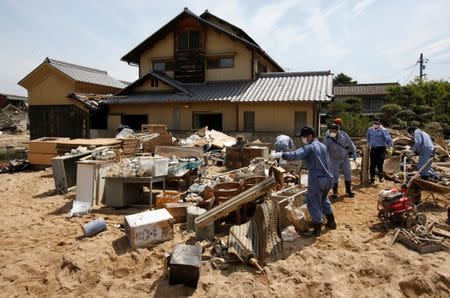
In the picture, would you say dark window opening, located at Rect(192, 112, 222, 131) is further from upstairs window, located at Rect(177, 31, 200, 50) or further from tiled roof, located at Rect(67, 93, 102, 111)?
tiled roof, located at Rect(67, 93, 102, 111)

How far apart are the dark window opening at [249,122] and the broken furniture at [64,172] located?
9490 mm

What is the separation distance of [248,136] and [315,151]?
10.5 meters

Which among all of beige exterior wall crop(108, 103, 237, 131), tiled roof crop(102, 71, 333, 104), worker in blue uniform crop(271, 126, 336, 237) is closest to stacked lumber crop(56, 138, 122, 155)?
tiled roof crop(102, 71, 333, 104)

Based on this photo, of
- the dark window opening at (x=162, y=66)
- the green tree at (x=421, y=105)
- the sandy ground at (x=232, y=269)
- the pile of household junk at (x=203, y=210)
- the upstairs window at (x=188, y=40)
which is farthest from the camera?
the green tree at (x=421, y=105)

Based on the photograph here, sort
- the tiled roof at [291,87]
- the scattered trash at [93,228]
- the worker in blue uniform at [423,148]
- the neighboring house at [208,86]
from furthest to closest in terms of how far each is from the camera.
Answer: the neighboring house at [208,86]
the tiled roof at [291,87]
the worker in blue uniform at [423,148]
the scattered trash at [93,228]

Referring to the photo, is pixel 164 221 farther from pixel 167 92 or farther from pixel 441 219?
pixel 167 92

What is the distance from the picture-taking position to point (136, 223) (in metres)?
5.36

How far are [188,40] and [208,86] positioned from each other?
9.79 feet

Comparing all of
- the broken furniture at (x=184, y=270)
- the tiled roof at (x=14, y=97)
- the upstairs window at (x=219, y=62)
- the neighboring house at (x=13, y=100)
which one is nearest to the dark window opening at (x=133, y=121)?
the upstairs window at (x=219, y=62)

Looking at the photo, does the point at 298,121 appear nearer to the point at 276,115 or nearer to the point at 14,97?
the point at 276,115

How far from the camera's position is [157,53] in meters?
19.8

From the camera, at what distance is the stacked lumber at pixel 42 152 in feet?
42.1

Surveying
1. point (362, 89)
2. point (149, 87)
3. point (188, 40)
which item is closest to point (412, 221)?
point (149, 87)

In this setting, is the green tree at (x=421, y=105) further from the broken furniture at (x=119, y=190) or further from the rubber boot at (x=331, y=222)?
the broken furniture at (x=119, y=190)
